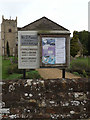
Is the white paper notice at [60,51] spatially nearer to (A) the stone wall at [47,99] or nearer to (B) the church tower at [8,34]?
(A) the stone wall at [47,99]

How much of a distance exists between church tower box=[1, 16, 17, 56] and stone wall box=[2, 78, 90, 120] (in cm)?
4582

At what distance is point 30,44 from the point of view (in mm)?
9195

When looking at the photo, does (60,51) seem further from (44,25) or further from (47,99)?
(47,99)

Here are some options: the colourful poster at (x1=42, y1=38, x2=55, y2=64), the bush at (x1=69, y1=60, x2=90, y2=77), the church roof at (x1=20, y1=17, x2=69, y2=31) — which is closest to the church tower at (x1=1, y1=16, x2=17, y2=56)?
the bush at (x1=69, y1=60, x2=90, y2=77)

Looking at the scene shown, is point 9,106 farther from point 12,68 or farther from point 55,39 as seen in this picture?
point 12,68

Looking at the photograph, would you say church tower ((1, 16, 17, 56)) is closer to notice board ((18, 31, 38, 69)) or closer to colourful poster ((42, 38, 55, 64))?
notice board ((18, 31, 38, 69))

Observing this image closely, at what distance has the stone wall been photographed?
2.16m

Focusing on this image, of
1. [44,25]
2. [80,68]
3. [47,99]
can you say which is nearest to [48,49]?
[44,25]

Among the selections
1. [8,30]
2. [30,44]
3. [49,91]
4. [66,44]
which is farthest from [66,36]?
[8,30]

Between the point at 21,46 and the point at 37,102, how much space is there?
7.33 meters

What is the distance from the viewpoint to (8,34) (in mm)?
49344

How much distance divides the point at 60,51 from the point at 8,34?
43312 mm

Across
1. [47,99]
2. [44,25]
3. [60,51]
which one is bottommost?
[47,99]

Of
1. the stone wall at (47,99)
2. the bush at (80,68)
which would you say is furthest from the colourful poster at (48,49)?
the bush at (80,68)
